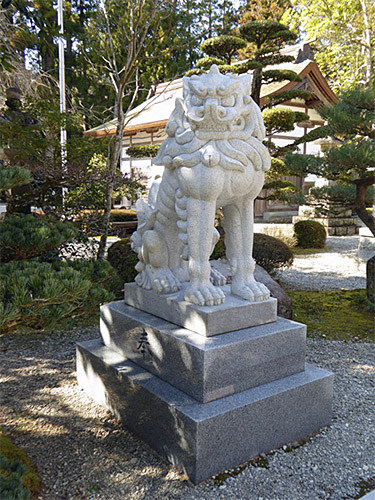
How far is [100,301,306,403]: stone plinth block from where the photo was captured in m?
2.39

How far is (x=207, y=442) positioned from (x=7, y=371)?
7.29ft

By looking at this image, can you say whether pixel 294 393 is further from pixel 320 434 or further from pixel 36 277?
pixel 36 277

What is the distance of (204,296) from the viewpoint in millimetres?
2604

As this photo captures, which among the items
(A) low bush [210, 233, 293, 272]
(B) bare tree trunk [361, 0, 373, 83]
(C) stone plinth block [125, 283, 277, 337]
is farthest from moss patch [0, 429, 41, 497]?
(B) bare tree trunk [361, 0, 373, 83]

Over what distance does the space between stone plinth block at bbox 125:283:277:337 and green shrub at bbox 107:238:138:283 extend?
255 centimetres

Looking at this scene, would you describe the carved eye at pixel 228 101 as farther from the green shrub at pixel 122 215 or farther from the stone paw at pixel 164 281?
the green shrub at pixel 122 215

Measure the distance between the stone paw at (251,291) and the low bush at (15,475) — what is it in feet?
5.24

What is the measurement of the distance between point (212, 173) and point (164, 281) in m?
0.88

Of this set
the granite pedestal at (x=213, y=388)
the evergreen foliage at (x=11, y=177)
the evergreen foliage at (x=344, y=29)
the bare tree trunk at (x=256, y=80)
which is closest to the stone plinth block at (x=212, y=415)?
the granite pedestal at (x=213, y=388)

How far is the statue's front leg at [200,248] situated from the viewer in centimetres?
256

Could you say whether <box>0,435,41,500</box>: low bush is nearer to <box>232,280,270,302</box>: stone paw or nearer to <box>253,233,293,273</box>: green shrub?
<box>232,280,270,302</box>: stone paw

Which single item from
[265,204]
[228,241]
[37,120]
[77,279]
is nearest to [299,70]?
[265,204]

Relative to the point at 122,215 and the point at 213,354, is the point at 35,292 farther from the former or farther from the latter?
the point at 122,215

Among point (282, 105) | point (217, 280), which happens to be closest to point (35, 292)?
point (217, 280)
